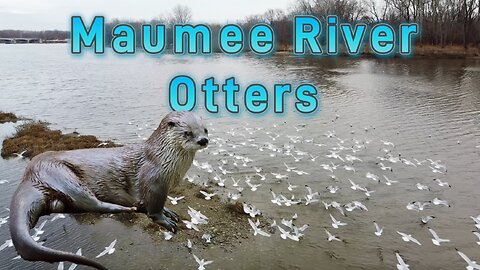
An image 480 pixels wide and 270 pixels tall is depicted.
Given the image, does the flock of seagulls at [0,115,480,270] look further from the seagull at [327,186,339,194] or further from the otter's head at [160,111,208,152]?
the otter's head at [160,111,208,152]

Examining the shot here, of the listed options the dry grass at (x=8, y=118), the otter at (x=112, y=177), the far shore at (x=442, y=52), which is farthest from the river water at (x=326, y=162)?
the far shore at (x=442, y=52)

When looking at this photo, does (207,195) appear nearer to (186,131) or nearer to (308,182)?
(308,182)

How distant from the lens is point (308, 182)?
968 centimetres

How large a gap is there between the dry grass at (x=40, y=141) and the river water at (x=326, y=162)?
2.19 ft

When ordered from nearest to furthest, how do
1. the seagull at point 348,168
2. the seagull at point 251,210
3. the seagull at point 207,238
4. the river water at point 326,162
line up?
the river water at point 326,162, the seagull at point 207,238, the seagull at point 251,210, the seagull at point 348,168

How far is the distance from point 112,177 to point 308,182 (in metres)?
6.44

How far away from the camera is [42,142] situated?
11.8m

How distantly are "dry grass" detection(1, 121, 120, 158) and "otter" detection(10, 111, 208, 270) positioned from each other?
755 cm

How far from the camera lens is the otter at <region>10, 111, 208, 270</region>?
3.53m

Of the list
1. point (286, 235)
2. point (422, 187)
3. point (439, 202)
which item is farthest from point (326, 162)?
point (286, 235)

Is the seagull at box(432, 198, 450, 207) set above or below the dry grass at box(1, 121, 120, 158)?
below

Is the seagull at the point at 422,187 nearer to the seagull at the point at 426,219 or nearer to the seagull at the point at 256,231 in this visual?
the seagull at the point at 426,219

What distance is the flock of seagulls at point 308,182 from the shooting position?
718cm

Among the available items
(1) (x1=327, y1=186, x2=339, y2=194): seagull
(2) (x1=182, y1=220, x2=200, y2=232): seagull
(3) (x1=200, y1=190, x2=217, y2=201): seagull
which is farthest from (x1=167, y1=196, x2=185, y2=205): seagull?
(1) (x1=327, y1=186, x2=339, y2=194): seagull
